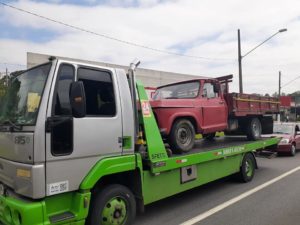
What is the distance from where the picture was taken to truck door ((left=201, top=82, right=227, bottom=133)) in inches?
313

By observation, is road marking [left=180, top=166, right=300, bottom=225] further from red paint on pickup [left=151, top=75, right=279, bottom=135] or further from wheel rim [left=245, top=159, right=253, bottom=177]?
red paint on pickup [left=151, top=75, right=279, bottom=135]

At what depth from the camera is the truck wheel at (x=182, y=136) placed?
686cm

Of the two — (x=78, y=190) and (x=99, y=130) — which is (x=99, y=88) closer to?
(x=99, y=130)

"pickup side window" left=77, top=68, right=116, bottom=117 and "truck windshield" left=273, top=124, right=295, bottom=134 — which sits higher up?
"pickup side window" left=77, top=68, right=116, bottom=117

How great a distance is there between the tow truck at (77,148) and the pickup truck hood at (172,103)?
31.6 inches

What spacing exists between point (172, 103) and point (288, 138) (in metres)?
9.07

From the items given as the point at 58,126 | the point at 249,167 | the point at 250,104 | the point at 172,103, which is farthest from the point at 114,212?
the point at 250,104

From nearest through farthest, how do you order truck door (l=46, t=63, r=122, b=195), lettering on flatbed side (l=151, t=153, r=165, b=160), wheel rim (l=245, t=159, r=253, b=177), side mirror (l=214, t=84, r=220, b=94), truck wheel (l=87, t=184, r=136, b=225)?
truck door (l=46, t=63, r=122, b=195) < truck wheel (l=87, t=184, r=136, b=225) < lettering on flatbed side (l=151, t=153, r=165, b=160) < side mirror (l=214, t=84, r=220, b=94) < wheel rim (l=245, t=159, r=253, b=177)

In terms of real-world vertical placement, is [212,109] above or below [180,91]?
below

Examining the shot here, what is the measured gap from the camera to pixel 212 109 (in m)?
8.21

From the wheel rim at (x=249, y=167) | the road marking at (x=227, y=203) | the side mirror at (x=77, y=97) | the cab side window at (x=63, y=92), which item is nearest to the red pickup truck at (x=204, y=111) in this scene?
the wheel rim at (x=249, y=167)

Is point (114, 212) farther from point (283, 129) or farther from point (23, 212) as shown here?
point (283, 129)

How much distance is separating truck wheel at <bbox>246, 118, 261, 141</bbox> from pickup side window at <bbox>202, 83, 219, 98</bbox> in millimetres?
2054

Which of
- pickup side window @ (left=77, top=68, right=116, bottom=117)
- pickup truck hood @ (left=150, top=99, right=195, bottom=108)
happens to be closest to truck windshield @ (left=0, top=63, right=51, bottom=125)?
pickup side window @ (left=77, top=68, right=116, bottom=117)
